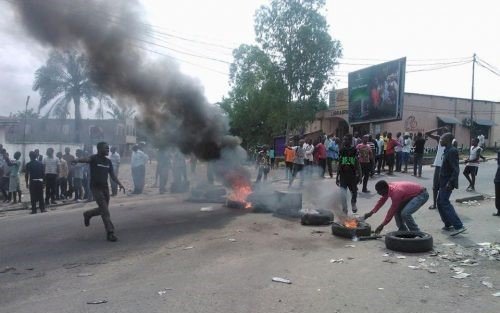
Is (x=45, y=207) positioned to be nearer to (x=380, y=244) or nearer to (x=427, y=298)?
(x=380, y=244)

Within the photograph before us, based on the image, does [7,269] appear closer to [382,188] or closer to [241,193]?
[382,188]

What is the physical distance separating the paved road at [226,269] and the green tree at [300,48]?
19202 millimetres

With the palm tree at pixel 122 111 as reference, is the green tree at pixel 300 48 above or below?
above

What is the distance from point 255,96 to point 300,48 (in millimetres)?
5957

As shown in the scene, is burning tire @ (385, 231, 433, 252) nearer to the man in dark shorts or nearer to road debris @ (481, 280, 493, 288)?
road debris @ (481, 280, 493, 288)

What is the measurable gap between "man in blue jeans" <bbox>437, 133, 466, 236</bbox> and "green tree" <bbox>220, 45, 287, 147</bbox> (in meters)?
15.8

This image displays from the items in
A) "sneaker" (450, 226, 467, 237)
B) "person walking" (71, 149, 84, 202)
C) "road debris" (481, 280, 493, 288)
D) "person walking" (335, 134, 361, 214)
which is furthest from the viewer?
"person walking" (71, 149, 84, 202)

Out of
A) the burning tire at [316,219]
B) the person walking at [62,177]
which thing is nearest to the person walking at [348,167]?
the burning tire at [316,219]

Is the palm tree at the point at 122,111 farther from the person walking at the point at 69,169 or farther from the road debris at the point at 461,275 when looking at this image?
the road debris at the point at 461,275

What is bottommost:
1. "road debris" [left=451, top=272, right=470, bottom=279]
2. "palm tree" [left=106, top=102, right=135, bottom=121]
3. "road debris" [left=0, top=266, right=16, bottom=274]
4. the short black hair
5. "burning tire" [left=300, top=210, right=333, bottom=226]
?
"road debris" [left=0, top=266, right=16, bottom=274]

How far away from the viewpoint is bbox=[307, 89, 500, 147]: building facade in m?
32.2

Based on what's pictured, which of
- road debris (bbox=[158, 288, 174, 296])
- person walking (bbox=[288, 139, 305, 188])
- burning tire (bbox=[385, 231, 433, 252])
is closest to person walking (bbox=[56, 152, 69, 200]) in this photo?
person walking (bbox=[288, 139, 305, 188])

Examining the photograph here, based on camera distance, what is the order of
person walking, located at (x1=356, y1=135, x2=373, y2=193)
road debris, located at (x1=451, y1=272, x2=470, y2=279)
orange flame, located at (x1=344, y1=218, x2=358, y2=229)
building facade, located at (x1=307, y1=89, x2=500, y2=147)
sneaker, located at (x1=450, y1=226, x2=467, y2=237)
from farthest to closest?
building facade, located at (x1=307, y1=89, x2=500, y2=147), person walking, located at (x1=356, y1=135, x2=373, y2=193), orange flame, located at (x1=344, y1=218, x2=358, y2=229), sneaker, located at (x1=450, y1=226, x2=467, y2=237), road debris, located at (x1=451, y1=272, x2=470, y2=279)

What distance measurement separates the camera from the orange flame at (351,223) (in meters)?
7.65
